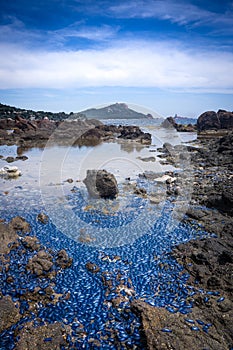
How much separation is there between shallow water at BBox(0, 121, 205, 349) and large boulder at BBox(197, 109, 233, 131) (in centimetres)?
4692

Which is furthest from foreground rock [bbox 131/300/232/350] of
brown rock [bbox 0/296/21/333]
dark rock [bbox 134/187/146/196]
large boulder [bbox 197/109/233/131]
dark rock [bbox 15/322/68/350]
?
large boulder [bbox 197/109/233/131]

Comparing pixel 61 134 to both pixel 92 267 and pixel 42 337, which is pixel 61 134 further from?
pixel 42 337

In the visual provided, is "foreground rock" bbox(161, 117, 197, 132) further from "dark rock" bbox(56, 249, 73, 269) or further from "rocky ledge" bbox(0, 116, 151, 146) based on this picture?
"dark rock" bbox(56, 249, 73, 269)

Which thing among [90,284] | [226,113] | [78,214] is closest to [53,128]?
[226,113]

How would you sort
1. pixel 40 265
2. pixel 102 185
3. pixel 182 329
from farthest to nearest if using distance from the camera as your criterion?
pixel 102 185 < pixel 40 265 < pixel 182 329

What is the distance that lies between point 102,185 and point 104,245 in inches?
191

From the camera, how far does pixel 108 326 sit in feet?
17.8

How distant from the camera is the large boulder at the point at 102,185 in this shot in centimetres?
1325

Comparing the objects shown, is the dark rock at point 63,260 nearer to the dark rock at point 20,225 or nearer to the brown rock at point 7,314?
the brown rock at point 7,314

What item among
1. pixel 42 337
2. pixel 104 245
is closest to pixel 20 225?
pixel 104 245

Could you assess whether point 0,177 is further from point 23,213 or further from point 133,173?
point 133,173

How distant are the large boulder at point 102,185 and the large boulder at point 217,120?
5002 centimetres

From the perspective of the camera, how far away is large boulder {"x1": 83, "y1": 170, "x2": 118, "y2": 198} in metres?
13.2

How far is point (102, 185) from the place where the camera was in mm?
13250
